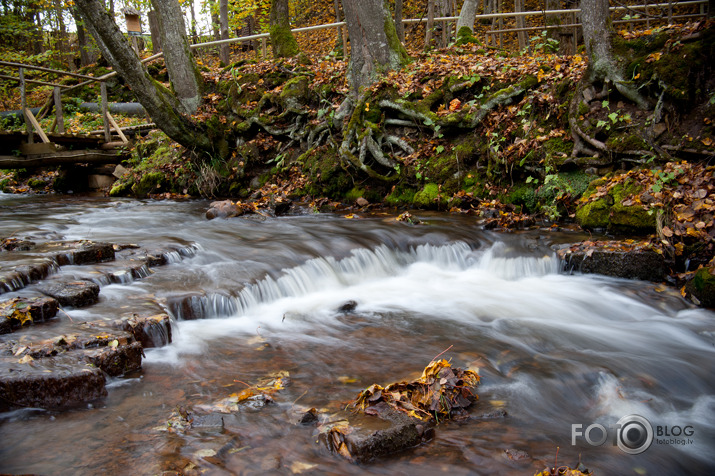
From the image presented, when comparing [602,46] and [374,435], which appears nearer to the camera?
[374,435]

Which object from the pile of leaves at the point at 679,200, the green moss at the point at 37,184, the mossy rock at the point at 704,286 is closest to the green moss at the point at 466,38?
the pile of leaves at the point at 679,200

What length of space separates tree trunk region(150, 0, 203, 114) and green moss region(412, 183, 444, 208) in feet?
21.7

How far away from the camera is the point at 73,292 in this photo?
5.09m

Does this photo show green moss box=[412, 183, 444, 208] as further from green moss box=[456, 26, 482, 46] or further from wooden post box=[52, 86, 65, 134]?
wooden post box=[52, 86, 65, 134]

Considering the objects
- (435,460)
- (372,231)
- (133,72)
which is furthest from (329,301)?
(133,72)

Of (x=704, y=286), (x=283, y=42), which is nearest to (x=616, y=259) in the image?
(x=704, y=286)

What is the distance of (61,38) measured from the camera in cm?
2962

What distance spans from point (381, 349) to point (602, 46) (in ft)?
22.7

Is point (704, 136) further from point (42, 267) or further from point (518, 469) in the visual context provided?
point (42, 267)

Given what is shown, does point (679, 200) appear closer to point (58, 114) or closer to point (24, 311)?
point (24, 311)

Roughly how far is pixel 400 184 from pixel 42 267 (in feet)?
23.0

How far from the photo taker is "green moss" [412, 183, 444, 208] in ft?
33.9

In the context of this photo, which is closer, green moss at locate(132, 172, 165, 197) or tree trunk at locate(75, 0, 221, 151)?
tree trunk at locate(75, 0, 221, 151)

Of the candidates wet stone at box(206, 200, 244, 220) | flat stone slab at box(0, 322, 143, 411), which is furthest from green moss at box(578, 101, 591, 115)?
flat stone slab at box(0, 322, 143, 411)
